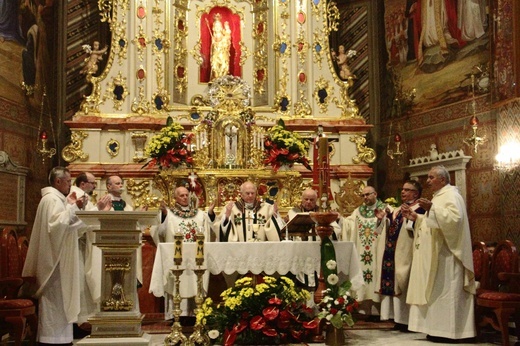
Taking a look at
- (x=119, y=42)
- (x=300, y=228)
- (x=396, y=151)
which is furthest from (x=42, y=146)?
(x=396, y=151)

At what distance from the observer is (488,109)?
12031 millimetres

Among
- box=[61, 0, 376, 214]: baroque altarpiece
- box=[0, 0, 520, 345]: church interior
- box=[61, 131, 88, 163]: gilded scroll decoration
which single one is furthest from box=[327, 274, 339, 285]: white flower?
box=[61, 131, 88, 163]: gilded scroll decoration

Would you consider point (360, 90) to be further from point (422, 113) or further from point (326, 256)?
point (326, 256)

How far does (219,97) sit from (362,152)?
289 centimetres

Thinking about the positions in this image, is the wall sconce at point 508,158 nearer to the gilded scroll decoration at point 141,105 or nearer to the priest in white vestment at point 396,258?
the priest in white vestment at point 396,258

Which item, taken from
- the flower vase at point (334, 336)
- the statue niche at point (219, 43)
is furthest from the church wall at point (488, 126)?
the flower vase at point (334, 336)

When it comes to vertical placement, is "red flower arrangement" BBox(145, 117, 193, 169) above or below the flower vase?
above

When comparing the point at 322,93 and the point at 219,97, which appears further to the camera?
the point at 322,93

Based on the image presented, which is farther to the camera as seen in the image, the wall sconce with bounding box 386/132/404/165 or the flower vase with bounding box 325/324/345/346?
the wall sconce with bounding box 386/132/404/165

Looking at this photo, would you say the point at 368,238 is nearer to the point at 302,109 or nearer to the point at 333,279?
the point at 333,279

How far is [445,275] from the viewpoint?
28.1ft

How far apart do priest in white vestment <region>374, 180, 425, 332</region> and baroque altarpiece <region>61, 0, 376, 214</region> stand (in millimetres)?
2493

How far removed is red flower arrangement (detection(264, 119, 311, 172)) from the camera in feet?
39.6

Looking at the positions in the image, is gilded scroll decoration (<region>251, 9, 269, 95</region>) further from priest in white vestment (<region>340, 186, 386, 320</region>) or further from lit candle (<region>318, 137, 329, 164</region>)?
lit candle (<region>318, 137, 329, 164</region>)
